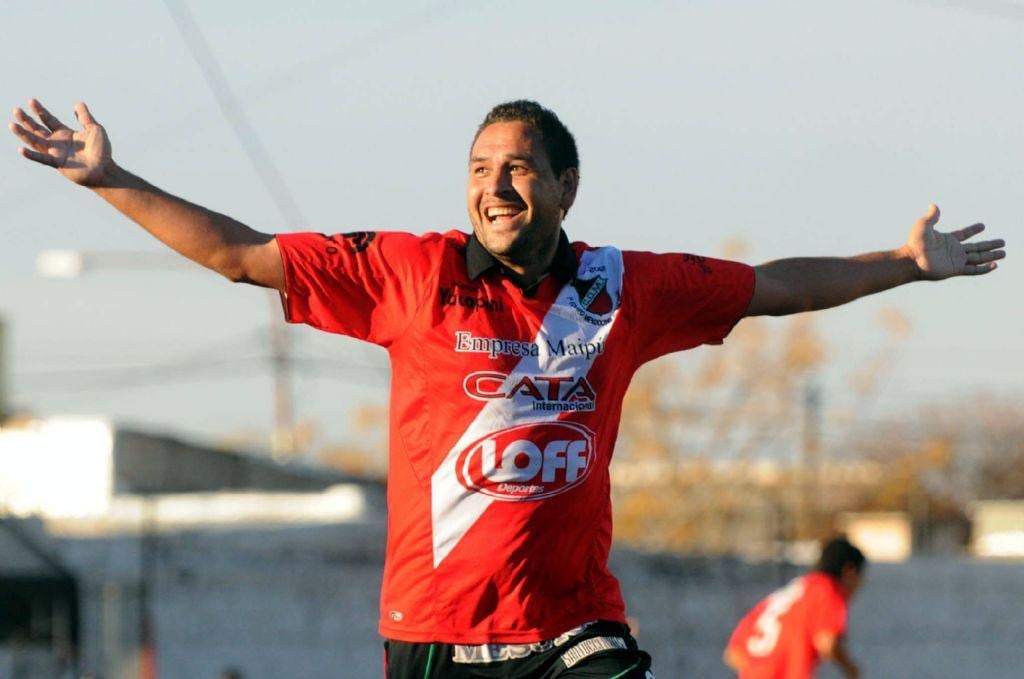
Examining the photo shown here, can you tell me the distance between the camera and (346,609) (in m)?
20.8

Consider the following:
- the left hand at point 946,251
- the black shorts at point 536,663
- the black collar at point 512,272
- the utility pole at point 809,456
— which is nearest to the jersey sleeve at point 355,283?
the black collar at point 512,272

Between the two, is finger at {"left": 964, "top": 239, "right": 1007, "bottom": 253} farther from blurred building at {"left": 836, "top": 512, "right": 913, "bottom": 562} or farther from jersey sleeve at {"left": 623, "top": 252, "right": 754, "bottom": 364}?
blurred building at {"left": 836, "top": 512, "right": 913, "bottom": 562}

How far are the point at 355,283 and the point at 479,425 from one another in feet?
1.78

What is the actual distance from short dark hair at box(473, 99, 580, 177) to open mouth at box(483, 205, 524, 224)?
19cm

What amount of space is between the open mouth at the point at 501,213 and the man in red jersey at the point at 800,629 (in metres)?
5.99

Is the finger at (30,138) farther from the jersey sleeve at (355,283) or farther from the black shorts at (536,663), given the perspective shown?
the black shorts at (536,663)

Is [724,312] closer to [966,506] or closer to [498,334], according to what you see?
[498,334]

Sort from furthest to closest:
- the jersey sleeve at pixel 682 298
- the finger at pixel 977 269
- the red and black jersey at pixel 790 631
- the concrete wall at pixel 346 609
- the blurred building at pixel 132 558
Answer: the concrete wall at pixel 346 609, the blurred building at pixel 132 558, the red and black jersey at pixel 790 631, the finger at pixel 977 269, the jersey sleeve at pixel 682 298

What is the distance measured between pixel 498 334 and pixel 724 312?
2.73 ft

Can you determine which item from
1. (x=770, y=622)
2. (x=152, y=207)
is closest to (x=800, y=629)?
(x=770, y=622)

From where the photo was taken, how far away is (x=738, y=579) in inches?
950

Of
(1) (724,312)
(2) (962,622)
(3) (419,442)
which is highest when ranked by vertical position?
(1) (724,312)

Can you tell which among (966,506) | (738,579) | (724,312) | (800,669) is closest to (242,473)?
(738,579)

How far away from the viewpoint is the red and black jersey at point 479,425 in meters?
5.47
